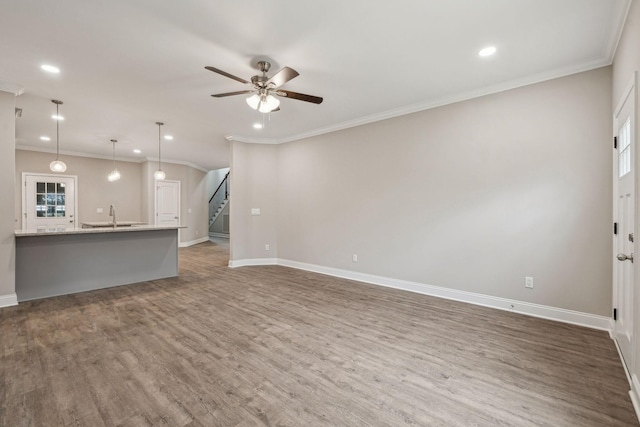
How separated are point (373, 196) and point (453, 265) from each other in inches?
66.0

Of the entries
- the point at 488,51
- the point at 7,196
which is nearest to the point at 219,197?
the point at 7,196

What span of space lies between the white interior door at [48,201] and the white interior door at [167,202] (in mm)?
1998

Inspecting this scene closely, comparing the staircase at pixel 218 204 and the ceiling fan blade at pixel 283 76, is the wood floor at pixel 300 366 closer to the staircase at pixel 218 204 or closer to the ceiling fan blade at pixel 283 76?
the ceiling fan blade at pixel 283 76

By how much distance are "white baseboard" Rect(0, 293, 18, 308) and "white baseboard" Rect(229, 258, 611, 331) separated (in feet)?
14.6

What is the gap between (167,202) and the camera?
895cm

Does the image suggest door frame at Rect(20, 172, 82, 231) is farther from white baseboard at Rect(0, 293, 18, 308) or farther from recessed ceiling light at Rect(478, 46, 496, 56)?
recessed ceiling light at Rect(478, 46, 496, 56)

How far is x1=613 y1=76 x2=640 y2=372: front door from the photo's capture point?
2.10 metres

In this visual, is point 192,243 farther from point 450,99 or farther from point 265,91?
point 450,99

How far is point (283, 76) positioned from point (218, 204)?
11819 millimetres

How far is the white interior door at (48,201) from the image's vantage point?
6.86 meters

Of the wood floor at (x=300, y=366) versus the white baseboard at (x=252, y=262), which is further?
the white baseboard at (x=252, y=262)

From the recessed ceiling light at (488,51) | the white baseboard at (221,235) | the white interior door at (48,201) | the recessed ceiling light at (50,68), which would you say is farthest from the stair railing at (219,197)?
the recessed ceiling light at (488,51)

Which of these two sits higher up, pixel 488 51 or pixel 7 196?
pixel 488 51

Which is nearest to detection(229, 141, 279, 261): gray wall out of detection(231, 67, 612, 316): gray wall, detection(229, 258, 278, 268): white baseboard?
detection(229, 258, 278, 268): white baseboard
